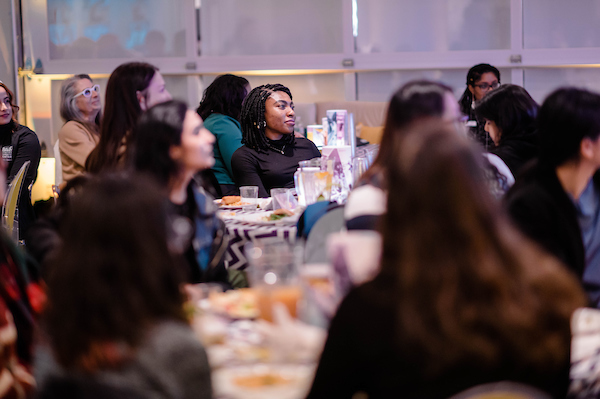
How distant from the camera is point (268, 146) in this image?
4.01 metres

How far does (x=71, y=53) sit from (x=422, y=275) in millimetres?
7585

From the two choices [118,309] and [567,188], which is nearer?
[118,309]

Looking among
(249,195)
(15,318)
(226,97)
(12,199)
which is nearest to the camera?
(15,318)

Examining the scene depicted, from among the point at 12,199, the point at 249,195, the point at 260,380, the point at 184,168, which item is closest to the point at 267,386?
the point at 260,380

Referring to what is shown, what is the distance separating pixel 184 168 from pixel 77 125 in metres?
2.04

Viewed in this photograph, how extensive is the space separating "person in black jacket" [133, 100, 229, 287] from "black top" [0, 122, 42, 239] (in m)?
3.19

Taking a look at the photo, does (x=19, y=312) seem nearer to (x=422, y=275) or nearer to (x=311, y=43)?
(x=422, y=275)

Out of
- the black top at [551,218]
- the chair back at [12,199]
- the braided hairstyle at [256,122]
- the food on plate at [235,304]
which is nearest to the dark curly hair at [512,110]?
the black top at [551,218]

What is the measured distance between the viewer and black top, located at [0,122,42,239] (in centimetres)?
486

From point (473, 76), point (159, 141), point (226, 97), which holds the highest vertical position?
point (473, 76)

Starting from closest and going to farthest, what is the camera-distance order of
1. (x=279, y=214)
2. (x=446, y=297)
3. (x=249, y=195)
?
1. (x=446, y=297)
2. (x=279, y=214)
3. (x=249, y=195)

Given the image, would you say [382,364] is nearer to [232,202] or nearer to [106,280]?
[106,280]

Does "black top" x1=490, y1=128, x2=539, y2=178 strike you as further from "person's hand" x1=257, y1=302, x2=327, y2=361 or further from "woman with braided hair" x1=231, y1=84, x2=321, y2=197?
"person's hand" x1=257, y1=302, x2=327, y2=361

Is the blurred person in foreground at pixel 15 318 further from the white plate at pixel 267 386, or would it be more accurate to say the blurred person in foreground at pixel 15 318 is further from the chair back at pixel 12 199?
the chair back at pixel 12 199
